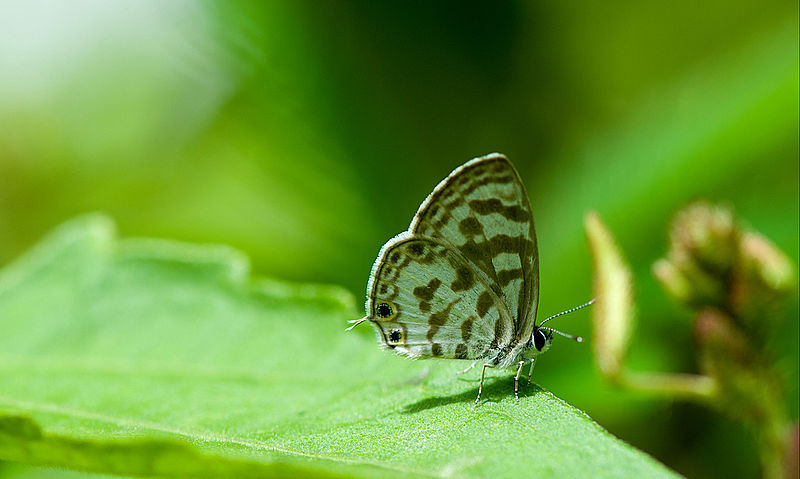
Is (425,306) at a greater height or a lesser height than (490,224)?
lesser

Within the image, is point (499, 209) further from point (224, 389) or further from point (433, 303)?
point (224, 389)

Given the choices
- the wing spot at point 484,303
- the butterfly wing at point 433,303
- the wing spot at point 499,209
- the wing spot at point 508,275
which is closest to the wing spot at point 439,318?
the butterfly wing at point 433,303

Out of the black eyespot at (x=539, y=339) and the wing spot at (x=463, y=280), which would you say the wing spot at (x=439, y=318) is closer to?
the wing spot at (x=463, y=280)

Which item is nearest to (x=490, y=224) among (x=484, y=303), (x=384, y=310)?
(x=484, y=303)

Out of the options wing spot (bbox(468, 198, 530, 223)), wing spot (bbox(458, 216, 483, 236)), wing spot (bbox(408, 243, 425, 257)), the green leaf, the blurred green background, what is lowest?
the green leaf

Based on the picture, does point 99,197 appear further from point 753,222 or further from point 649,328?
point 753,222

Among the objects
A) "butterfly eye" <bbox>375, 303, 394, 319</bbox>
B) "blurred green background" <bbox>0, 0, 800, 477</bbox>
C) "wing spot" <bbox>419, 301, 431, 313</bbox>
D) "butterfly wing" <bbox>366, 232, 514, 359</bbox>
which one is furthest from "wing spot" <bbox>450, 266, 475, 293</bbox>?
"blurred green background" <bbox>0, 0, 800, 477</bbox>

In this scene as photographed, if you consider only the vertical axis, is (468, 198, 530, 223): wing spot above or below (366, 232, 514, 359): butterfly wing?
above

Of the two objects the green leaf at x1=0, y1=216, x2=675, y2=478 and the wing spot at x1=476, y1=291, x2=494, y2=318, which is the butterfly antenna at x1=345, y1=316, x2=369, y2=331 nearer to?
the green leaf at x1=0, y1=216, x2=675, y2=478
